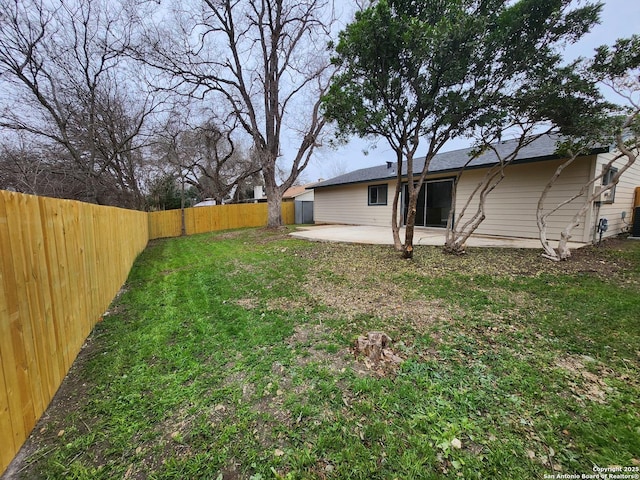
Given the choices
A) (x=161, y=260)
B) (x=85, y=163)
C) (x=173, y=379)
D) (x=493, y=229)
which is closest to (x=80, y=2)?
(x=85, y=163)

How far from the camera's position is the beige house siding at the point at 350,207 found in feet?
40.0

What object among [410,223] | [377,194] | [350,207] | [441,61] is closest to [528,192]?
[410,223]

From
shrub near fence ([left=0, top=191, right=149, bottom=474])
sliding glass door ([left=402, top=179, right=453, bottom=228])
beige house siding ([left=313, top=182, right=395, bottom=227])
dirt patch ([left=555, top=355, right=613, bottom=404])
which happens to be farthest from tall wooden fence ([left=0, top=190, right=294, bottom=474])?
beige house siding ([left=313, top=182, right=395, bottom=227])

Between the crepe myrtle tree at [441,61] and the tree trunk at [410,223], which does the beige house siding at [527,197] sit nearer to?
the tree trunk at [410,223]

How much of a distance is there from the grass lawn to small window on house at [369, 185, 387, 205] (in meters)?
Answer: 8.32

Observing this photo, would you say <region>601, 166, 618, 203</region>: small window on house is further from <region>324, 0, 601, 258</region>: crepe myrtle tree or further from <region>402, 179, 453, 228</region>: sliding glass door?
<region>324, 0, 601, 258</region>: crepe myrtle tree

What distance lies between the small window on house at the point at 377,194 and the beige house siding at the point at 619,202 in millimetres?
6650

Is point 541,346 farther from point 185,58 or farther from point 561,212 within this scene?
point 185,58

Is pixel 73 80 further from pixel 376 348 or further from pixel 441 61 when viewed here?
pixel 376 348

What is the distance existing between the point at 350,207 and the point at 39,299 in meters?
12.8

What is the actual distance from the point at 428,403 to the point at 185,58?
1355cm

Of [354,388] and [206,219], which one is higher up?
[206,219]

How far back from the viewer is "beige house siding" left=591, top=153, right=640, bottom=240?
276 inches

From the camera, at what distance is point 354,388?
206 centimetres
